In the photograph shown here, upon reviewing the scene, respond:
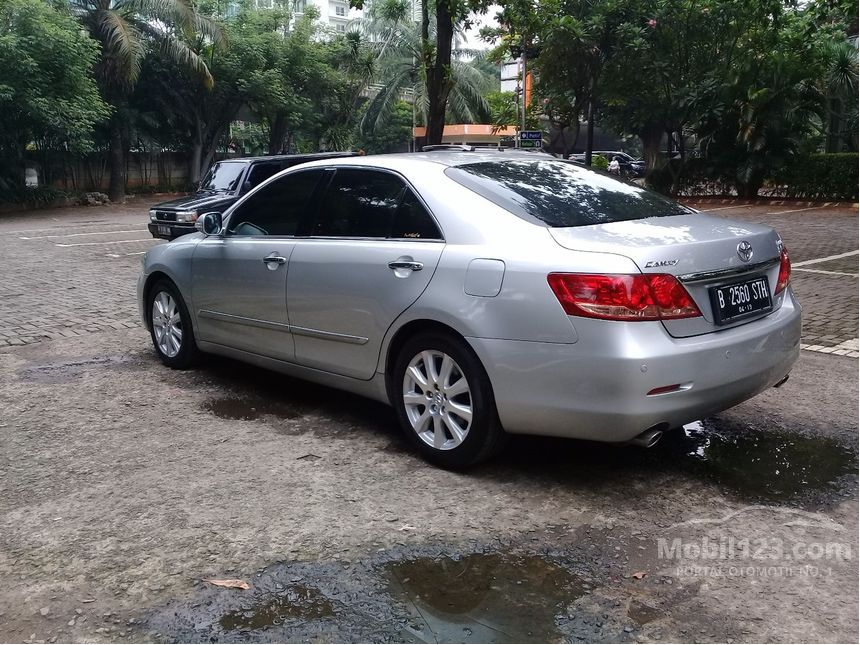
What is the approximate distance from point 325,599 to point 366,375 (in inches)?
66.7

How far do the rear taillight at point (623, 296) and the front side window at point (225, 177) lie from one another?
1085 cm

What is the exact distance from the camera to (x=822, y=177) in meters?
23.7

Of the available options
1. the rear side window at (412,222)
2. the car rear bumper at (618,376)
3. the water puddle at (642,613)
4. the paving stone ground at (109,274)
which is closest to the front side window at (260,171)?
the paving stone ground at (109,274)

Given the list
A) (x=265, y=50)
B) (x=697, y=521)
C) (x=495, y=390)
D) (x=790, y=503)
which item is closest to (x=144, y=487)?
(x=495, y=390)

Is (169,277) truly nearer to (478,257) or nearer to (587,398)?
(478,257)

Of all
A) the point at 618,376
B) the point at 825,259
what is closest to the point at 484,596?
the point at 618,376

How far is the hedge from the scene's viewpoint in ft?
76.2

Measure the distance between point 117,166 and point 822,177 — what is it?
22752 millimetres

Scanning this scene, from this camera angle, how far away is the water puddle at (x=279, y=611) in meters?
2.87

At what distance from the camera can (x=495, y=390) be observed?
3.88 m

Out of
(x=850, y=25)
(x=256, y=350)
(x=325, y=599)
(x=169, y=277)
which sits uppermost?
(x=850, y=25)

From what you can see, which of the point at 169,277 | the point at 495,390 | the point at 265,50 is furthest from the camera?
the point at 265,50
